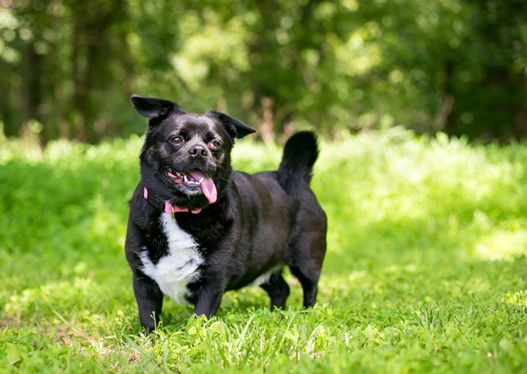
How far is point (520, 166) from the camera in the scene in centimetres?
1087

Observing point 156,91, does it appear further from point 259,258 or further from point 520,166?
point 259,258

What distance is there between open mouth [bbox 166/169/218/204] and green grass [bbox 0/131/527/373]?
0.79 m

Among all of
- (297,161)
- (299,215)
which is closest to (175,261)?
(299,215)

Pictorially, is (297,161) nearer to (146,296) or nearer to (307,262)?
→ (307,262)

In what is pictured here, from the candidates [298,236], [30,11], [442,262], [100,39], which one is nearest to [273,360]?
[298,236]

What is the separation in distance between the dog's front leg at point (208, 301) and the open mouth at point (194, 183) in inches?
23.0

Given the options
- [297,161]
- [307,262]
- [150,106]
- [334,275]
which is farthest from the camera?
[334,275]

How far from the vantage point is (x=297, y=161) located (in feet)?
18.3

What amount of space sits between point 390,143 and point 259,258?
25.3ft

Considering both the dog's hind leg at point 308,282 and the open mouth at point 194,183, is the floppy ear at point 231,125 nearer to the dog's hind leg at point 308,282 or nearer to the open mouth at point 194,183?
the open mouth at point 194,183

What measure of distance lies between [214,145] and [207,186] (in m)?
0.31

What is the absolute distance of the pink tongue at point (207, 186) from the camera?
14.1ft

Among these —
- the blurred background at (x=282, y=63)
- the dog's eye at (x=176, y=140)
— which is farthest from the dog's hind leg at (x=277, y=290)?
the blurred background at (x=282, y=63)

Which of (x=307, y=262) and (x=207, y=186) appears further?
(x=307, y=262)
